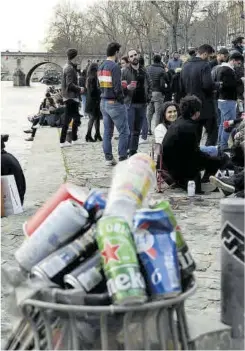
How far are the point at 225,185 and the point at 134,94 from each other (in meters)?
3.94

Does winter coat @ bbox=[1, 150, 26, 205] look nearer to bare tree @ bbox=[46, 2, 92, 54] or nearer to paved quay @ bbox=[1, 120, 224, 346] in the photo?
paved quay @ bbox=[1, 120, 224, 346]

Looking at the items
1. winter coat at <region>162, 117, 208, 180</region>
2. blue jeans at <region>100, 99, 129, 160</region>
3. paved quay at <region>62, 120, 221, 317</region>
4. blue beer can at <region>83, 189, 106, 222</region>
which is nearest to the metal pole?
blue beer can at <region>83, 189, 106, 222</region>

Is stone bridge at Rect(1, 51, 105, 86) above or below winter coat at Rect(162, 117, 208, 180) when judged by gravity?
above

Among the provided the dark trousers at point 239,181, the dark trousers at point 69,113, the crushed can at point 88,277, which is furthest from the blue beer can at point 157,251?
the dark trousers at point 69,113

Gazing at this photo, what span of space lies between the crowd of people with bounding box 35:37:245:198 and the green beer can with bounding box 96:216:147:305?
4998 millimetres

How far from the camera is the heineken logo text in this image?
256 cm

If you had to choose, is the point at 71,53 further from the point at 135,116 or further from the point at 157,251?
the point at 157,251

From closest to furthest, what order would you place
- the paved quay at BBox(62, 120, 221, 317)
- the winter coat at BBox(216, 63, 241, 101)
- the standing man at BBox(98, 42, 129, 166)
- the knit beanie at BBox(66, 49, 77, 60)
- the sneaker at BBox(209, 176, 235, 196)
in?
the paved quay at BBox(62, 120, 221, 317), the sneaker at BBox(209, 176, 235, 196), the standing man at BBox(98, 42, 129, 166), the winter coat at BBox(216, 63, 241, 101), the knit beanie at BBox(66, 49, 77, 60)

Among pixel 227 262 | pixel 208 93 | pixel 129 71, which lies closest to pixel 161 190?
pixel 208 93

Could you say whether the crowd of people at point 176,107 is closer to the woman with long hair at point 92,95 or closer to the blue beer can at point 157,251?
the woman with long hair at point 92,95

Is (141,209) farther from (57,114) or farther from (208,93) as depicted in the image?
(57,114)

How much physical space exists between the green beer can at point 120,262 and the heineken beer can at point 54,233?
129 millimetres

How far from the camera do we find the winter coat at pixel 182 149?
26.1ft

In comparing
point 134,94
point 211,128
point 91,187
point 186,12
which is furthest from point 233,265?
point 186,12
